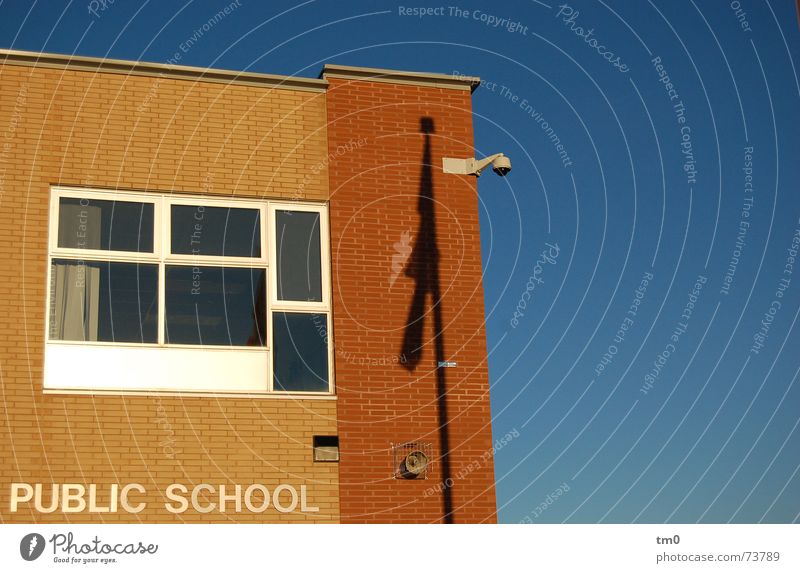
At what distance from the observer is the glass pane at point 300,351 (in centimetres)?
1305

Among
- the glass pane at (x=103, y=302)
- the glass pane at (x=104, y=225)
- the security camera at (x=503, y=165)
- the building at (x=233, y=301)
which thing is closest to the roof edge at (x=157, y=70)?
the building at (x=233, y=301)

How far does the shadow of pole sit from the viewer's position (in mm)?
13266

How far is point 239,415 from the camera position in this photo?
12.7m

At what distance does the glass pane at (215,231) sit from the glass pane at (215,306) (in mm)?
225

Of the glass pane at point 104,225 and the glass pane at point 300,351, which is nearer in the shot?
the glass pane at point 104,225

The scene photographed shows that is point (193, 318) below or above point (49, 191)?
below

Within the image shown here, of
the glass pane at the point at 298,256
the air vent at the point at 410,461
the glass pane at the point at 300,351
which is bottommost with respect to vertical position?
the air vent at the point at 410,461

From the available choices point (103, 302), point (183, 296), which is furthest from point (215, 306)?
point (103, 302)

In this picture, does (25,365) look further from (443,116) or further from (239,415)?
(443,116)

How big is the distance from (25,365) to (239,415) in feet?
7.52

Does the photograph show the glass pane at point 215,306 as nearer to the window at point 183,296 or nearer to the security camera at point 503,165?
the window at point 183,296

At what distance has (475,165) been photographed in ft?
44.9

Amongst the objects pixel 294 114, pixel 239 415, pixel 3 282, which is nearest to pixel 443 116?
pixel 294 114
